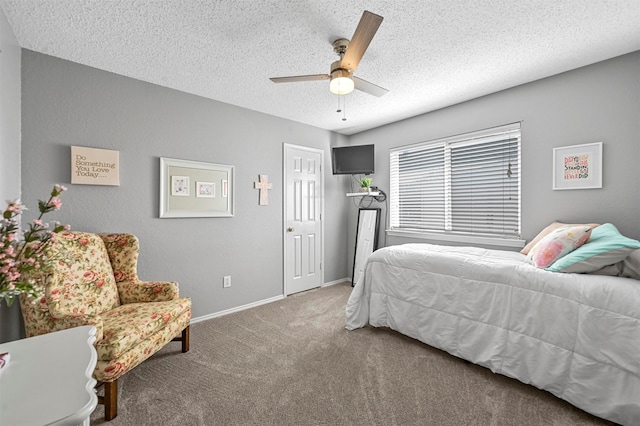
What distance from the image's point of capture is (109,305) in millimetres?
2152

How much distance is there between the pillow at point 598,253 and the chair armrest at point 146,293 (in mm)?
Answer: 2846

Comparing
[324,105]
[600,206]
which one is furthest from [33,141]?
[600,206]

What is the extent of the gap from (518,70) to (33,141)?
411cm

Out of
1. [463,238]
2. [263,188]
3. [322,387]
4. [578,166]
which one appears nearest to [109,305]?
[322,387]

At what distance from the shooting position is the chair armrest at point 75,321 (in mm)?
1577

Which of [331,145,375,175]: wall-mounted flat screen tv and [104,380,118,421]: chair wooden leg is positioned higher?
[331,145,375,175]: wall-mounted flat screen tv

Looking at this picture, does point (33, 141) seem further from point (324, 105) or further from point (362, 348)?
point (362, 348)

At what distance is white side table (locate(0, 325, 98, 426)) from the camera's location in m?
0.72

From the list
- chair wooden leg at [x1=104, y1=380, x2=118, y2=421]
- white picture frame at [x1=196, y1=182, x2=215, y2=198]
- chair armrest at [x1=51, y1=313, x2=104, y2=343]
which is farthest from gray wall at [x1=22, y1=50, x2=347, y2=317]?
chair wooden leg at [x1=104, y1=380, x2=118, y2=421]

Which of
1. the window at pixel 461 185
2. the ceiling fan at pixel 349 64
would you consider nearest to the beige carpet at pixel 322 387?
the window at pixel 461 185

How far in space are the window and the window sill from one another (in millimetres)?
59

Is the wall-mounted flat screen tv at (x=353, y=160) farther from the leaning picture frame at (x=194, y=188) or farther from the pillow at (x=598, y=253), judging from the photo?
the pillow at (x=598, y=253)

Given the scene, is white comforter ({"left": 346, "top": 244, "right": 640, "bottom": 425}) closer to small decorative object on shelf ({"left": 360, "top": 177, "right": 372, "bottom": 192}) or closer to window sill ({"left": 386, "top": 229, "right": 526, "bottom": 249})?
window sill ({"left": 386, "top": 229, "right": 526, "bottom": 249})

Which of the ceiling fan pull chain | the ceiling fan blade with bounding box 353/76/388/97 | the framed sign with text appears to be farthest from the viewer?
the ceiling fan pull chain
